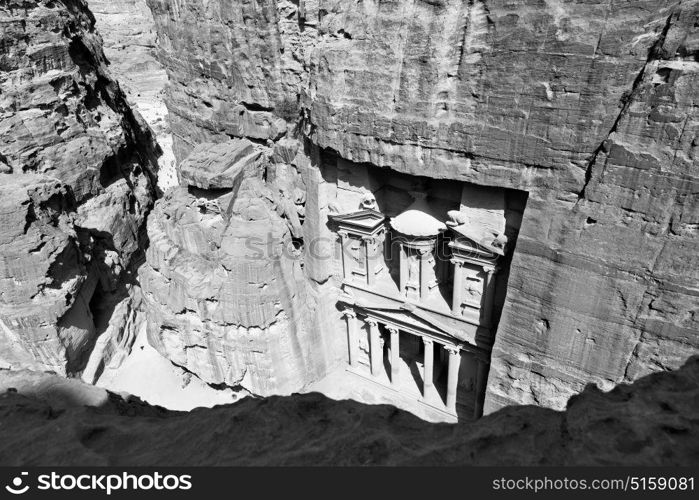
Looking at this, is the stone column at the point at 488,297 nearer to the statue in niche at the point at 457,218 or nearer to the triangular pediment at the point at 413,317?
the triangular pediment at the point at 413,317

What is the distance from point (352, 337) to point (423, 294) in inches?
98.3

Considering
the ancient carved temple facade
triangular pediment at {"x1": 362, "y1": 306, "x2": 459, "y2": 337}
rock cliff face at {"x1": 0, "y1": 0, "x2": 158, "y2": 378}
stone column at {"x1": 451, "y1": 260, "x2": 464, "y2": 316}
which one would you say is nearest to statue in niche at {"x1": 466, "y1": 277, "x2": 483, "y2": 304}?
the ancient carved temple facade

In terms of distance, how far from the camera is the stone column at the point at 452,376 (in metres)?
10.8

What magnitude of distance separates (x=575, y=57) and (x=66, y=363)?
40.3 feet

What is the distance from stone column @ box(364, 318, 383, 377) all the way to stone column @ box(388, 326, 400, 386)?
355 millimetres

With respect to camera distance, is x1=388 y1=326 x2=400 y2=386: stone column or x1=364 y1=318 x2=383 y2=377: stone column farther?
x1=364 y1=318 x2=383 y2=377: stone column

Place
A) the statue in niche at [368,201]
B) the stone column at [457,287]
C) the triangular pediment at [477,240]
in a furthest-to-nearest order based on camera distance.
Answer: the statue in niche at [368,201]
the stone column at [457,287]
the triangular pediment at [477,240]

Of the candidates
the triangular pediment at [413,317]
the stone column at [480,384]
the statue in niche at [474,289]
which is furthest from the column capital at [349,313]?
the stone column at [480,384]

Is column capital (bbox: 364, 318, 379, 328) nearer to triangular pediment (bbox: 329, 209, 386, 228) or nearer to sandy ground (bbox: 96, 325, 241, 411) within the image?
triangular pediment (bbox: 329, 209, 386, 228)

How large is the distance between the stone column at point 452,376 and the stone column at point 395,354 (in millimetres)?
1313

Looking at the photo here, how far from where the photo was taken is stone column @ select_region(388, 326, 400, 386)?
37.9 feet

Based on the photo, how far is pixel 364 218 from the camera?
33.8 feet

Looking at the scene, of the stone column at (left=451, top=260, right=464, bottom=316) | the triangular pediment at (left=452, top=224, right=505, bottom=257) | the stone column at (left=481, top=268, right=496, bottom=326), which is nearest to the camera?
the triangular pediment at (left=452, top=224, right=505, bottom=257)

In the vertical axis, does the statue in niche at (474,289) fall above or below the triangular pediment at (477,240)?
below
